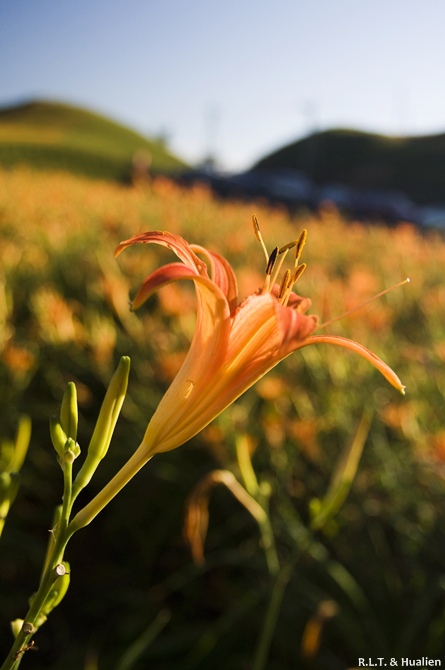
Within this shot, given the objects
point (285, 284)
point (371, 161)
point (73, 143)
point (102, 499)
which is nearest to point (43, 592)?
point (102, 499)

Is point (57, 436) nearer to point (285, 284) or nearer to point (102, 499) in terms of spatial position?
point (102, 499)

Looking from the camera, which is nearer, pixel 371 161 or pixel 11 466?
pixel 11 466

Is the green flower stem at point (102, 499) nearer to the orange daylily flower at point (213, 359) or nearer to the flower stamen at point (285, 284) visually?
the orange daylily flower at point (213, 359)

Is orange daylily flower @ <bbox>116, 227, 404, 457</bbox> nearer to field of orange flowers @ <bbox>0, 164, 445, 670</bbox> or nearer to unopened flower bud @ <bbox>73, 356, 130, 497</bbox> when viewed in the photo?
unopened flower bud @ <bbox>73, 356, 130, 497</bbox>

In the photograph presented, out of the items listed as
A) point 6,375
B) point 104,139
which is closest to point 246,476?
point 6,375

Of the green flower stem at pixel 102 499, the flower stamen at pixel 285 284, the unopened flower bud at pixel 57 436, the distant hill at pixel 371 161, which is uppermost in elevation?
the distant hill at pixel 371 161

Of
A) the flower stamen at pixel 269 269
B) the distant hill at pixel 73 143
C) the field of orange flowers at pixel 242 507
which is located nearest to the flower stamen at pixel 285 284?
the flower stamen at pixel 269 269

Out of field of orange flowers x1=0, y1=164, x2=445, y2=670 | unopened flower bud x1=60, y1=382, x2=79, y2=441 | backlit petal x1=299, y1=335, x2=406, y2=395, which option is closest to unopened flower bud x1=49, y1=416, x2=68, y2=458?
unopened flower bud x1=60, y1=382, x2=79, y2=441
